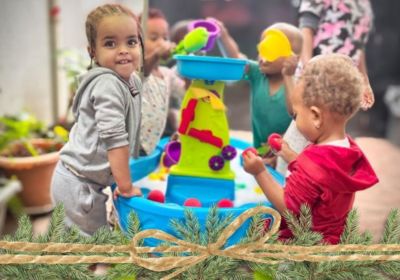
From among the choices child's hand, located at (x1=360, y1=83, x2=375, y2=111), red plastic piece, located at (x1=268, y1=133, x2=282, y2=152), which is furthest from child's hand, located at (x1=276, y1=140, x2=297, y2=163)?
child's hand, located at (x1=360, y1=83, x2=375, y2=111)

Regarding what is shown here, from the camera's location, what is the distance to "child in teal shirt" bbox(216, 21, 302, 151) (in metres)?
0.60

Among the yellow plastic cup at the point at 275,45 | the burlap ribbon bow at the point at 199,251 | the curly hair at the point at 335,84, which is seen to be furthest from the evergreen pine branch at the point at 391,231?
the yellow plastic cup at the point at 275,45

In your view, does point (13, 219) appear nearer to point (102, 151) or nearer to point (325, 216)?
point (102, 151)

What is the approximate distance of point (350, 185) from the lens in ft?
1.64

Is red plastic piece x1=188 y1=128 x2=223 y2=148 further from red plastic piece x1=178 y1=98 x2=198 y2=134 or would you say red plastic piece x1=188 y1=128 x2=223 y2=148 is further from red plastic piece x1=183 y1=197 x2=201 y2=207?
red plastic piece x1=183 y1=197 x2=201 y2=207

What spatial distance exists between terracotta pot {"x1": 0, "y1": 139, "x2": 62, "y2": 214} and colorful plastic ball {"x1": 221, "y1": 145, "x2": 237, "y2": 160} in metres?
0.28

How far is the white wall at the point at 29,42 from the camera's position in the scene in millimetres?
489

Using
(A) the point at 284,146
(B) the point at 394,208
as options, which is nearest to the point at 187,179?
(A) the point at 284,146

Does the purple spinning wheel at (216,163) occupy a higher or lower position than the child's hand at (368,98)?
lower

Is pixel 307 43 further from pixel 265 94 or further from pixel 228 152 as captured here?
pixel 228 152

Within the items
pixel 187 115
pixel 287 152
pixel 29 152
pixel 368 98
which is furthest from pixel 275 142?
pixel 29 152

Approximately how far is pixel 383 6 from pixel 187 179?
404mm

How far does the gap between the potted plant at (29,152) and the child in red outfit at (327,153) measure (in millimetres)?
279

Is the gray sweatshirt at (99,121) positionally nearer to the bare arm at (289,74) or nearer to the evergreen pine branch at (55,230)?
the evergreen pine branch at (55,230)
